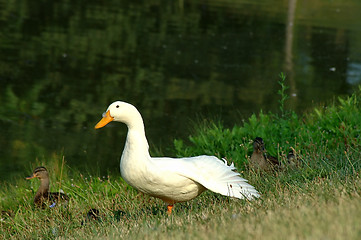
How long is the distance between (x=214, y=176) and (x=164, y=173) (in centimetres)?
50

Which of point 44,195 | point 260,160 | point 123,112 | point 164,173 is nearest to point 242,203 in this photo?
point 164,173

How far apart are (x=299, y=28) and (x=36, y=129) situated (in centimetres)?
1556

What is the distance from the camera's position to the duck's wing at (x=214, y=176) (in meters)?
5.05

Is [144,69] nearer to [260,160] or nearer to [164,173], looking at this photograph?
[260,160]

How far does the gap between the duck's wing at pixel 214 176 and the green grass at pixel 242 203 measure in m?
0.13

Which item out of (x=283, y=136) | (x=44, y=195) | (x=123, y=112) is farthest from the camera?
(x=283, y=136)

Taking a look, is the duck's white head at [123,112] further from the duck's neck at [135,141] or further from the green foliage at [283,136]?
the green foliage at [283,136]

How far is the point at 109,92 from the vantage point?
12.8m

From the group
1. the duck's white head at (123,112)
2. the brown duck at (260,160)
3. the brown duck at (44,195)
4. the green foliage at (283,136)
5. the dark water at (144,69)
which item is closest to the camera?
the duck's white head at (123,112)

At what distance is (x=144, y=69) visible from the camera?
48.7 ft

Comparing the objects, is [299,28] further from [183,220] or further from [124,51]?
[183,220]

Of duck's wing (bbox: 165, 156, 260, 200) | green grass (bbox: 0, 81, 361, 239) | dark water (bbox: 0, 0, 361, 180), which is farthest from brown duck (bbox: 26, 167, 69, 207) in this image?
duck's wing (bbox: 165, 156, 260, 200)

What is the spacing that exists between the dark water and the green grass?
4.19ft

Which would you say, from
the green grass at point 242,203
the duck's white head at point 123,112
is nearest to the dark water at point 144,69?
the green grass at point 242,203
